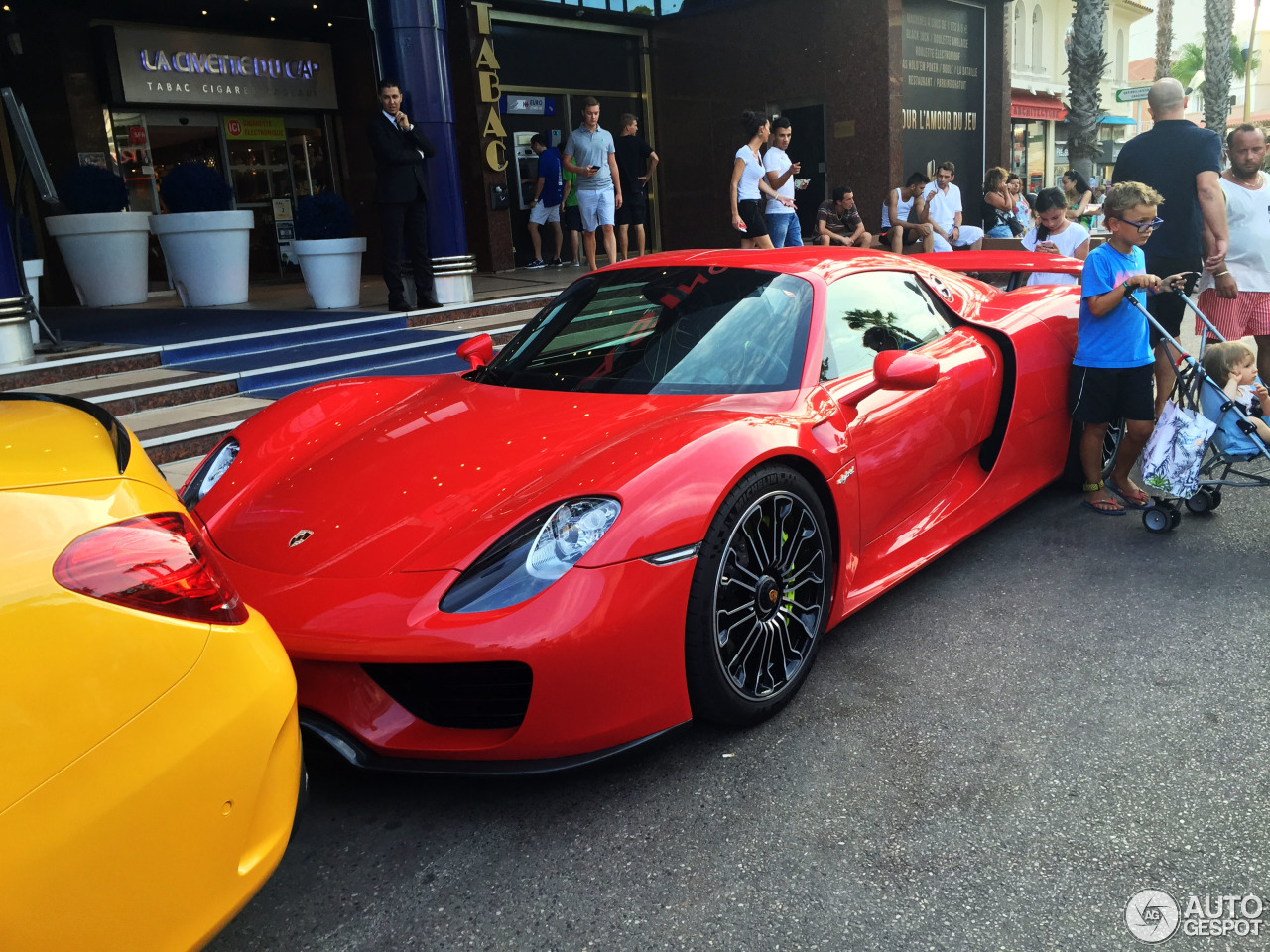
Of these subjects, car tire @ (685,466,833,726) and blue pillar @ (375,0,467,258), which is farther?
blue pillar @ (375,0,467,258)

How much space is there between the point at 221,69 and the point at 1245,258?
1213cm

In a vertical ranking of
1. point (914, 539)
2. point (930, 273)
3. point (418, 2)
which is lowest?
point (914, 539)

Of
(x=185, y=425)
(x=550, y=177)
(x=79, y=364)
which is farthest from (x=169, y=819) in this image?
(x=550, y=177)

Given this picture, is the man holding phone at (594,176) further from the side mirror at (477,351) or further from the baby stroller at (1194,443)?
the baby stroller at (1194,443)

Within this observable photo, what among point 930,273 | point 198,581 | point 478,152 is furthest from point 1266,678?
point 478,152

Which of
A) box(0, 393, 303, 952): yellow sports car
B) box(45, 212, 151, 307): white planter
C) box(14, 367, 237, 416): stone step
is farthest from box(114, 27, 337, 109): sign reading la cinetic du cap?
box(0, 393, 303, 952): yellow sports car

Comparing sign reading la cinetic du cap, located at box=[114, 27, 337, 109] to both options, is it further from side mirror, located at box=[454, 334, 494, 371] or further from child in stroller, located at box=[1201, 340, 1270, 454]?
child in stroller, located at box=[1201, 340, 1270, 454]

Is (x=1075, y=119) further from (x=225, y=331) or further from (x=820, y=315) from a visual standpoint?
(x=820, y=315)

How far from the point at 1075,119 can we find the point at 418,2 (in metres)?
16.6

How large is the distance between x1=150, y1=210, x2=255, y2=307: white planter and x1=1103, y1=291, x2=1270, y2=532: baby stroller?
7.78 metres

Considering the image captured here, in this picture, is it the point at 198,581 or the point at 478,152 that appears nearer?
the point at 198,581

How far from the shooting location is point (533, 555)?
2451 millimetres

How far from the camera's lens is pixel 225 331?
7852 mm

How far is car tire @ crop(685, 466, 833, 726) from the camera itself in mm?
2602
